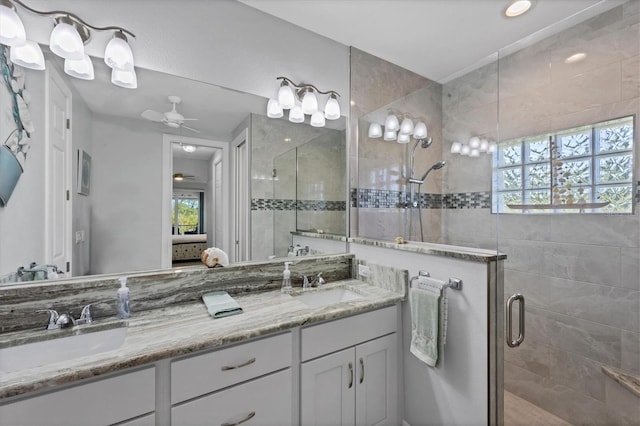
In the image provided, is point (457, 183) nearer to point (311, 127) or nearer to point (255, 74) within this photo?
point (311, 127)

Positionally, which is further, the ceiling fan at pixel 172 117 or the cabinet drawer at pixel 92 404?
the ceiling fan at pixel 172 117

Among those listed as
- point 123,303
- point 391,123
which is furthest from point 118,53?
point 391,123

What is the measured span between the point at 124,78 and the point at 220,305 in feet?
4.02

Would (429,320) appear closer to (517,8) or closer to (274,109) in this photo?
(274,109)

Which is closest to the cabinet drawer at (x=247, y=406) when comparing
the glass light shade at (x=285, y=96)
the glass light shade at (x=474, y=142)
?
the glass light shade at (x=285, y=96)

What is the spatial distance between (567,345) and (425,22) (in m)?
2.45

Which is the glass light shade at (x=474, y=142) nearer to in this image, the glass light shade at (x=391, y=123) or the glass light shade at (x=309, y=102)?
the glass light shade at (x=391, y=123)

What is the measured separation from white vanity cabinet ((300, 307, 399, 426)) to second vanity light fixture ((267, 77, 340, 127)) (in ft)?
4.52

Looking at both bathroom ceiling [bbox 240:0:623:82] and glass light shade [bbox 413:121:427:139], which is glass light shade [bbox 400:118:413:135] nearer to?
glass light shade [bbox 413:121:427:139]

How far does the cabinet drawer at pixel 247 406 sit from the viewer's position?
1.04m

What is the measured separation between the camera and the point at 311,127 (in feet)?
6.82

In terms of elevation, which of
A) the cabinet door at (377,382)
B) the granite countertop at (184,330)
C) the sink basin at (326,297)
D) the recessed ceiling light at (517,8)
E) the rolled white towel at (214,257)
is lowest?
the cabinet door at (377,382)

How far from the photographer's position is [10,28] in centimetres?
112

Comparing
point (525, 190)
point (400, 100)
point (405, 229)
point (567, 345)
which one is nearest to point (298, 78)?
point (400, 100)
